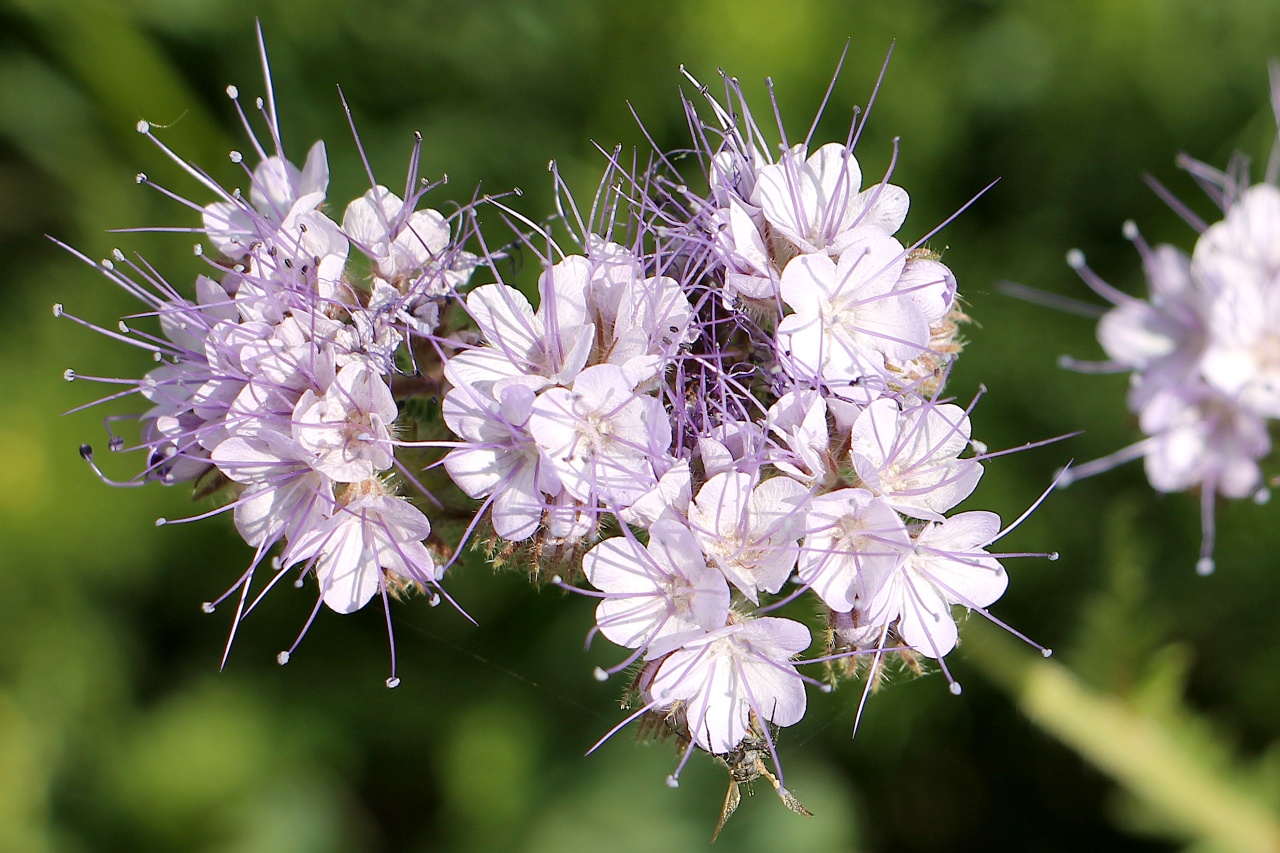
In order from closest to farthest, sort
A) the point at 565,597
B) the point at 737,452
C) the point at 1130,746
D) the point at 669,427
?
the point at 669,427
the point at 737,452
the point at 1130,746
the point at 565,597

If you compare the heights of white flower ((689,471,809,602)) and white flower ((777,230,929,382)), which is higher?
white flower ((777,230,929,382))

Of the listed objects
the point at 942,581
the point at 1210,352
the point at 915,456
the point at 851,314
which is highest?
the point at 1210,352

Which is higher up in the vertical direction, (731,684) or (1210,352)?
(1210,352)

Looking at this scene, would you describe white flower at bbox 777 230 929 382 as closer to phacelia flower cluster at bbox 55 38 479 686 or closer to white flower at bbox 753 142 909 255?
white flower at bbox 753 142 909 255

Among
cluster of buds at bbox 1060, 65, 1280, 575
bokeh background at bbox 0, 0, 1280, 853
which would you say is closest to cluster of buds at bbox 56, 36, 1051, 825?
cluster of buds at bbox 1060, 65, 1280, 575

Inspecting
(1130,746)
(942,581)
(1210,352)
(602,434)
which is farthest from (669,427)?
(1130,746)

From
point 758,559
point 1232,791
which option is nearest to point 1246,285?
point 1232,791

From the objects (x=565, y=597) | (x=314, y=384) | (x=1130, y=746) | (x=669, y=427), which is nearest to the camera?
(x=669, y=427)

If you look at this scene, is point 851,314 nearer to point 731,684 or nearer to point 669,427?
point 669,427

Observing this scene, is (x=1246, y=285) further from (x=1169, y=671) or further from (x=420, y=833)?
(x=420, y=833)
